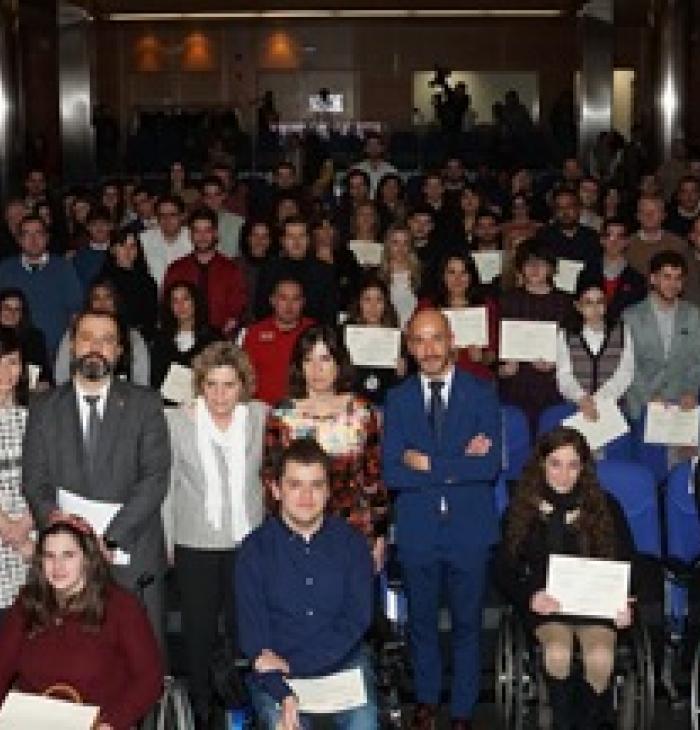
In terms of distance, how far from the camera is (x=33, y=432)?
575 centimetres

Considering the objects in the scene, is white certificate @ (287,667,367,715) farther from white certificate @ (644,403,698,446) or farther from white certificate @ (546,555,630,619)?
white certificate @ (644,403,698,446)

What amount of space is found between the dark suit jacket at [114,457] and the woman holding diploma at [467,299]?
2515 millimetres

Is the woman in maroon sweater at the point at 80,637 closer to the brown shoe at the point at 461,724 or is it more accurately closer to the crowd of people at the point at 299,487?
the crowd of people at the point at 299,487

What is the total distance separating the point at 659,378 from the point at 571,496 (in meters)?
2.13

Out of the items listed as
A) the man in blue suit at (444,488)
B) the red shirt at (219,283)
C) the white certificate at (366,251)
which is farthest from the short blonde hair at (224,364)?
the white certificate at (366,251)

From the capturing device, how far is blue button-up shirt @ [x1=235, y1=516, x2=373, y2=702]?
5.38 metres

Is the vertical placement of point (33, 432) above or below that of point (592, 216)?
below

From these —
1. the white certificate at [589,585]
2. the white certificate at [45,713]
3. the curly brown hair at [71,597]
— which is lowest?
the white certificate at [45,713]

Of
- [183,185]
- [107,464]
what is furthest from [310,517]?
[183,185]

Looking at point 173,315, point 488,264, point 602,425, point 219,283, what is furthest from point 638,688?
point 488,264

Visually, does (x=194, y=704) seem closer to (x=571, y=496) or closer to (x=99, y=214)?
(x=571, y=496)

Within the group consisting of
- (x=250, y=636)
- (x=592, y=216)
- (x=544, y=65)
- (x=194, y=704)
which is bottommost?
(x=194, y=704)

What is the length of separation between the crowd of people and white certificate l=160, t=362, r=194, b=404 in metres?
0.01

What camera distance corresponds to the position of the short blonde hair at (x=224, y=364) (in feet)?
19.6
